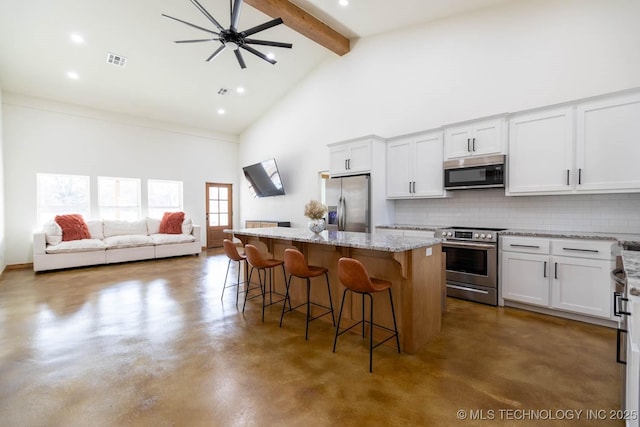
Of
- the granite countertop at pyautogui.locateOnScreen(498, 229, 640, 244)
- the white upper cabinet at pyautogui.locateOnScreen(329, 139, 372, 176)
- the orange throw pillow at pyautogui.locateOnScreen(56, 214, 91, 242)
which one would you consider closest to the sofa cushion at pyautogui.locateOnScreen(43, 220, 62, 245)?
the orange throw pillow at pyautogui.locateOnScreen(56, 214, 91, 242)

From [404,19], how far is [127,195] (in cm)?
735

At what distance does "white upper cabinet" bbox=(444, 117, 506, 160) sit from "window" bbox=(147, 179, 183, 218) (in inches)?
281

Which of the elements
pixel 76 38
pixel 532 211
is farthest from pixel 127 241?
pixel 532 211

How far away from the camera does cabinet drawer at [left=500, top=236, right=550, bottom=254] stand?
10.7 feet

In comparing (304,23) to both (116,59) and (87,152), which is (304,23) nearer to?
(116,59)

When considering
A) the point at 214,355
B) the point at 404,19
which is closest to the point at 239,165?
the point at 404,19

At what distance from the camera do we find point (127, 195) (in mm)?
7422

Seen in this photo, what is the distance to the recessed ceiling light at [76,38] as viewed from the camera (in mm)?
4625

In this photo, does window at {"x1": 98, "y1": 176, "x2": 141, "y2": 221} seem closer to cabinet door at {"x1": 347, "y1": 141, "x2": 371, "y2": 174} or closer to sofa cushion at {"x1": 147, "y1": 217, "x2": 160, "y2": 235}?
sofa cushion at {"x1": 147, "y1": 217, "x2": 160, "y2": 235}

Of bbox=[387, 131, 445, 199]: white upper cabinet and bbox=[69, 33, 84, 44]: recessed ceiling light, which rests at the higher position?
bbox=[69, 33, 84, 44]: recessed ceiling light

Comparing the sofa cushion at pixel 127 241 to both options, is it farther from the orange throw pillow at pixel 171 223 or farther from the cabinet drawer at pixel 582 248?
the cabinet drawer at pixel 582 248

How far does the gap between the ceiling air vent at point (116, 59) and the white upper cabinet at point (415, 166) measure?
5064mm

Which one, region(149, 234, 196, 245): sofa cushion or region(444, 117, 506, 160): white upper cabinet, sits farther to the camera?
region(149, 234, 196, 245): sofa cushion

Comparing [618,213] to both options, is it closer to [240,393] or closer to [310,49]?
[240,393]
